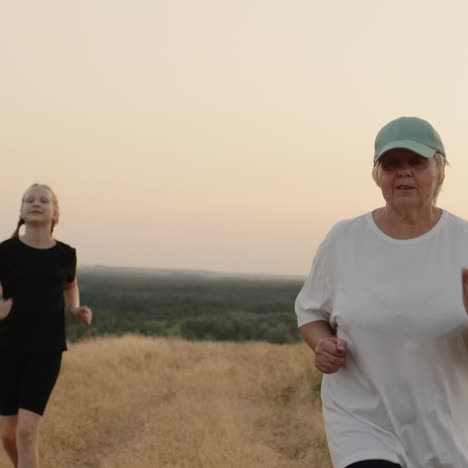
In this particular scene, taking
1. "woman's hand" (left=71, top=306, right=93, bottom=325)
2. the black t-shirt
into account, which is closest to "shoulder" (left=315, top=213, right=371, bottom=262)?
the black t-shirt

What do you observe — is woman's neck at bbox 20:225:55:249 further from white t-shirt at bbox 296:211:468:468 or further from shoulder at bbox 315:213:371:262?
white t-shirt at bbox 296:211:468:468

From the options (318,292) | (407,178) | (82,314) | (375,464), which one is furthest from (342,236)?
(82,314)

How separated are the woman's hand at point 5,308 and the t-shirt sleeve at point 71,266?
1.60 feet

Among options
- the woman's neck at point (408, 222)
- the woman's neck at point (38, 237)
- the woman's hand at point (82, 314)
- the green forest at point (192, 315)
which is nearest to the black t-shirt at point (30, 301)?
the woman's neck at point (38, 237)

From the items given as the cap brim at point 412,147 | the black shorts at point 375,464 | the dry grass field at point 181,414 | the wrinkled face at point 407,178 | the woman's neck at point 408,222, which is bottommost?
the dry grass field at point 181,414

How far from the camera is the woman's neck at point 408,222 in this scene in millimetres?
3309

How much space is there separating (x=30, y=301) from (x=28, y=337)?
228 mm

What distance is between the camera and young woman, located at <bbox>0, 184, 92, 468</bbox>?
18.6 feet

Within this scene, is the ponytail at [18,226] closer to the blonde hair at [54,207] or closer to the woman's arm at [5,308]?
the blonde hair at [54,207]

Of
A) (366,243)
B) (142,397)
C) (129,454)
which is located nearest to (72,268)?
(129,454)

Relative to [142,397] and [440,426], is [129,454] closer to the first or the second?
[142,397]

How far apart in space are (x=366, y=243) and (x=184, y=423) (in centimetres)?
612

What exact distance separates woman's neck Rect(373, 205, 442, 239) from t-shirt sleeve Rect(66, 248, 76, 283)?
3.10 m

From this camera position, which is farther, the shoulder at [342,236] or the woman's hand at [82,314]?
the woman's hand at [82,314]
